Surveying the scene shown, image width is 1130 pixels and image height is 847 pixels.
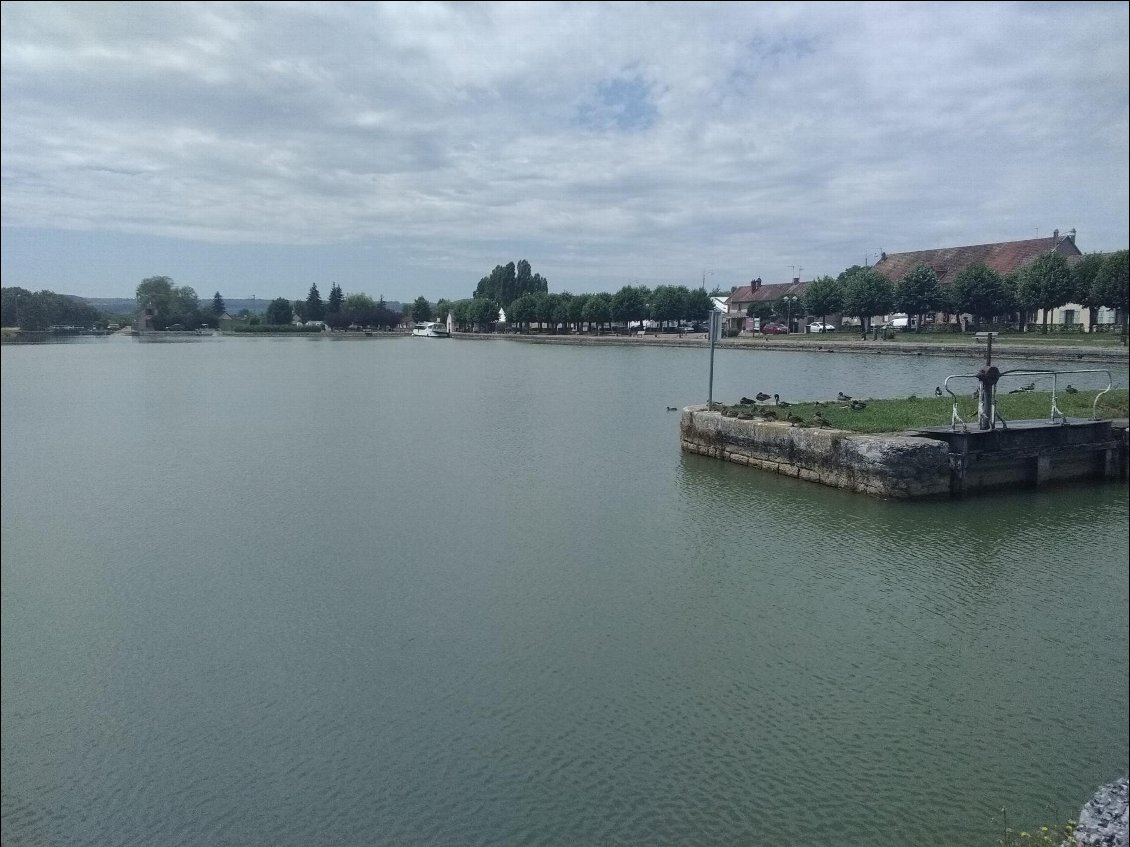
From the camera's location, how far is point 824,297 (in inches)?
2945

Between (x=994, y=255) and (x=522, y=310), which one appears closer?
(x=994, y=255)

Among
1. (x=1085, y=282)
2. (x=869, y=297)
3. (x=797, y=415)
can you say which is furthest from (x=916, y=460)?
(x=869, y=297)

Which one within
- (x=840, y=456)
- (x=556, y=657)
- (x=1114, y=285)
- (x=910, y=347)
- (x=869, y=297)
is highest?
(x=869, y=297)

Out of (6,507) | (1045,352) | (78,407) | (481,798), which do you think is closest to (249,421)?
(78,407)

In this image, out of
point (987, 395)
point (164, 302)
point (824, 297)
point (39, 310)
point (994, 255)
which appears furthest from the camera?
point (824, 297)

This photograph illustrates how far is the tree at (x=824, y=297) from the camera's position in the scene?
74438mm

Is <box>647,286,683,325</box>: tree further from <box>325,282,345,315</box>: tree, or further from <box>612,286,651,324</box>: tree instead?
<box>325,282,345,315</box>: tree

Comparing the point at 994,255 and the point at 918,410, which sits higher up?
the point at 994,255

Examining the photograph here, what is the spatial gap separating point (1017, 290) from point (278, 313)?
406 feet

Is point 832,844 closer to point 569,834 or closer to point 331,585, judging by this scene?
point 569,834

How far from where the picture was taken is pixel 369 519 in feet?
48.1

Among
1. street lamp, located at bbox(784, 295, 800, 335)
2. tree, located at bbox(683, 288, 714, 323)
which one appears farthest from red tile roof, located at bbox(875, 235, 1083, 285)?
tree, located at bbox(683, 288, 714, 323)

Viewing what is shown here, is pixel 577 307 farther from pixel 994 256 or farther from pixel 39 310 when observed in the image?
pixel 39 310

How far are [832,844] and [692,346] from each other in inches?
2912
